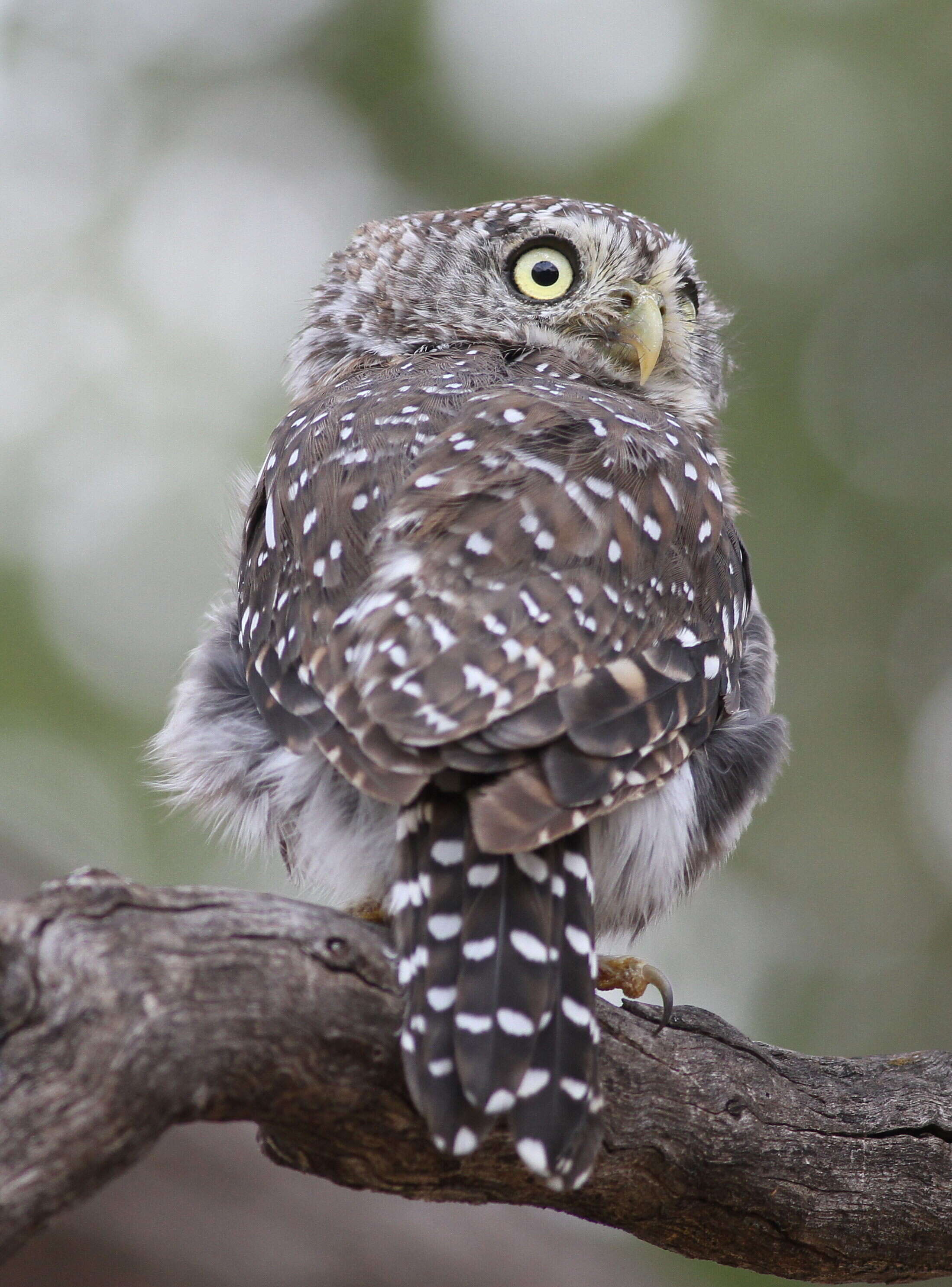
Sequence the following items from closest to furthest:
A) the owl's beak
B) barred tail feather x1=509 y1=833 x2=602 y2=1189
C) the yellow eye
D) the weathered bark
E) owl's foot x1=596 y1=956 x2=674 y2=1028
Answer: the weathered bark → barred tail feather x1=509 y1=833 x2=602 y2=1189 → owl's foot x1=596 y1=956 x2=674 y2=1028 → the owl's beak → the yellow eye

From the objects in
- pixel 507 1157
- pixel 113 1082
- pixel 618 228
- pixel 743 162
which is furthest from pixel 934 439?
pixel 113 1082

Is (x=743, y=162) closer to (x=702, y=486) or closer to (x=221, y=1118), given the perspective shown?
(x=702, y=486)

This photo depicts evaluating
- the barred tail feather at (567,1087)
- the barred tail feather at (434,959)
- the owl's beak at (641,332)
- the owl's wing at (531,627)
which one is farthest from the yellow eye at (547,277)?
the barred tail feather at (567,1087)

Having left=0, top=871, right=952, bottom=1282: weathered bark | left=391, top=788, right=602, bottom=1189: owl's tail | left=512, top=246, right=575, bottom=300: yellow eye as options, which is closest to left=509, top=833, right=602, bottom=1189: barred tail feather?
left=391, top=788, right=602, bottom=1189: owl's tail

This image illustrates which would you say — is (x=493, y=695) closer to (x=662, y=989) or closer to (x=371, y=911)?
(x=371, y=911)

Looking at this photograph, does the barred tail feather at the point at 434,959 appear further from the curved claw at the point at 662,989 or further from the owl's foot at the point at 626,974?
the owl's foot at the point at 626,974

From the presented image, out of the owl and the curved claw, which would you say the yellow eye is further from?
the curved claw
